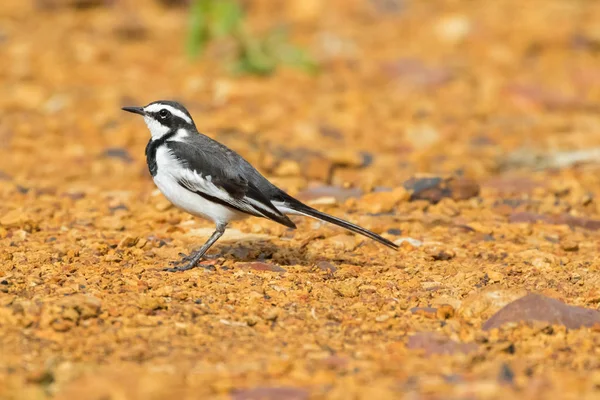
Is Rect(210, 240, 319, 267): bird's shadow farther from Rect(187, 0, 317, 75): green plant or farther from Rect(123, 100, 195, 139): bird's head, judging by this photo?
Rect(187, 0, 317, 75): green plant

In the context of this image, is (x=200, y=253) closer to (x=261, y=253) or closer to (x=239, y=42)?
(x=261, y=253)

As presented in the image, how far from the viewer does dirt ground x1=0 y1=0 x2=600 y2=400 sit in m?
4.88

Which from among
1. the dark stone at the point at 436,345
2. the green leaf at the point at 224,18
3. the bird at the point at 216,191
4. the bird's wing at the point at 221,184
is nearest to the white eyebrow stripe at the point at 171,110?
the bird at the point at 216,191

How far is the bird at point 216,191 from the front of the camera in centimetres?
670

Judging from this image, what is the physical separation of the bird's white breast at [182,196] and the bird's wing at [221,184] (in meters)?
0.02

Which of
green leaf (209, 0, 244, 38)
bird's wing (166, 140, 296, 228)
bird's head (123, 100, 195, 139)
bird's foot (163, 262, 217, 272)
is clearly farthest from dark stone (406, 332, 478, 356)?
green leaf (209, 0, 244, 38)

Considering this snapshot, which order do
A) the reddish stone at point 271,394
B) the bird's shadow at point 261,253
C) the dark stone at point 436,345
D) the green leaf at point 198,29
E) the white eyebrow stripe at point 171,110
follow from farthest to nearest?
the green leaf at point 198,29 → the white eyebrow stripe at point 171,110 → the bird's shadow at point 261,253 → the dark stone at point 436,345 → the reddish stone at point 271,394

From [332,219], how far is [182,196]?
1.09 meters

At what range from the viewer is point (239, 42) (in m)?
13.2

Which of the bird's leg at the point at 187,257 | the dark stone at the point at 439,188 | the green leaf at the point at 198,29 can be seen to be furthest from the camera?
the green leaf at the point at 198,29

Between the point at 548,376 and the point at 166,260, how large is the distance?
10.2 ft

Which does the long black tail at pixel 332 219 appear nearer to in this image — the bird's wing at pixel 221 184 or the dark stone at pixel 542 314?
the bird's wing at pixel 221 184

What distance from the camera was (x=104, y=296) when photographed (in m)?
5.74

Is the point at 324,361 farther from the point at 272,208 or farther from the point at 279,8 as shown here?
the point at 279,8
